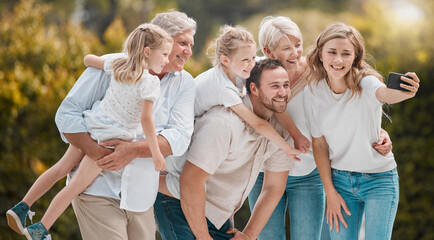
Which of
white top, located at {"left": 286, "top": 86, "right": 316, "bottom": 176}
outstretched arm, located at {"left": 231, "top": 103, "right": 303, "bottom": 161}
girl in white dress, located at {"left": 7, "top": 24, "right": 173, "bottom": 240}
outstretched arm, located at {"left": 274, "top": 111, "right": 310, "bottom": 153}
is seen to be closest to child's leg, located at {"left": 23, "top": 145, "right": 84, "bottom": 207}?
girl in white dress, located at {"left": 7, "top": 24, "right": 173, "bottom": 240}

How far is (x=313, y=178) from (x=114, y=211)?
1415 millimetres

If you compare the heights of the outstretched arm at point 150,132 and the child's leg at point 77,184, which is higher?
the outstretched arm at point 150,132

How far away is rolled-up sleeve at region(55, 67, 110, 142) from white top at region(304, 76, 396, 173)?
1.30m

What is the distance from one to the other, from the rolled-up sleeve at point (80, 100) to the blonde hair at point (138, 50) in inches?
10.1

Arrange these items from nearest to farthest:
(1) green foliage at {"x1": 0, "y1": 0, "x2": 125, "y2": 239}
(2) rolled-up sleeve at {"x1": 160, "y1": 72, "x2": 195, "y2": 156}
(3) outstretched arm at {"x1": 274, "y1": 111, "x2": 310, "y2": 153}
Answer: (2) rolled-up sleeve at {"x1": 160, "y1": 72, "x2": 195, "y2": 156}
(3) outstretched arm at {"x1": 274, "y1": 111, "x2": 310, "y2": 153}
(1) green foliage at {"x1": 0, "y1": 0, "x2": 125, "y2": 239}

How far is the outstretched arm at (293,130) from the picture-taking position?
3.39 metres

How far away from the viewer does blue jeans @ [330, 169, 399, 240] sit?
3.31m

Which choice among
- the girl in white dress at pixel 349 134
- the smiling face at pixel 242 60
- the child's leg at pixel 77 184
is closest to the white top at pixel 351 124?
the girl in white dress at pixel 349 134

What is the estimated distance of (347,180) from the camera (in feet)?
11.4

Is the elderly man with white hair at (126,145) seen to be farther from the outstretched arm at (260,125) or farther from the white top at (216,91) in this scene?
the outstretched arm at (260,125)

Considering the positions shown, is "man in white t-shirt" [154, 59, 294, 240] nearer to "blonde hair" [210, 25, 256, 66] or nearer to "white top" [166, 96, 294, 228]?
"white top" [166, 96, 294, 228]

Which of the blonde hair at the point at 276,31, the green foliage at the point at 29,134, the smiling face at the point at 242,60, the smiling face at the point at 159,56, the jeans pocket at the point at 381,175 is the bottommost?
the green foliage at the point at 29,134

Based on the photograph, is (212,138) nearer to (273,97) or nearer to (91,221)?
(273,97)

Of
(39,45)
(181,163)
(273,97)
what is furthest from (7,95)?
(273,97)
